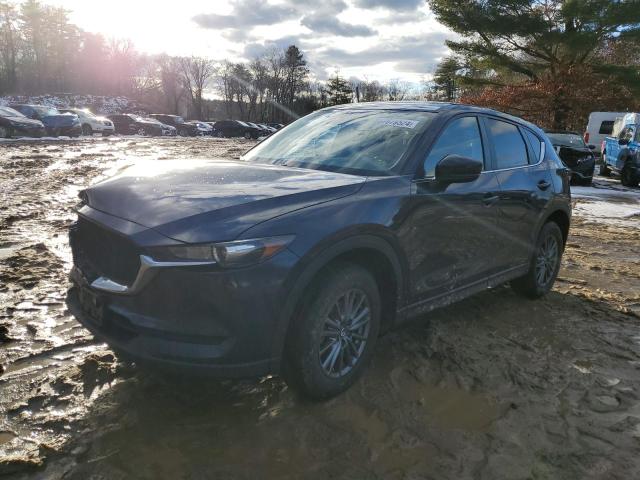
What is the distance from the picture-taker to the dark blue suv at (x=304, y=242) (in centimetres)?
235

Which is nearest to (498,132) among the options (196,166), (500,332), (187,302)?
(500,332)

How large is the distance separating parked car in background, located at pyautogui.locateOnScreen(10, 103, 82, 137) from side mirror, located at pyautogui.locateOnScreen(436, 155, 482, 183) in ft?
84.2

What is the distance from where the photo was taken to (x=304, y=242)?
252 cm

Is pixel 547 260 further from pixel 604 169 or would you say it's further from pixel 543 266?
pixel 604 169

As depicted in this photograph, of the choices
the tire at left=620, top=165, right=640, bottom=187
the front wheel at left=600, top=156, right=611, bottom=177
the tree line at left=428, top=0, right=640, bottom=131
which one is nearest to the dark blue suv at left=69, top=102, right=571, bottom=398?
the tire at left=620, top=165, right=640, bottom=187

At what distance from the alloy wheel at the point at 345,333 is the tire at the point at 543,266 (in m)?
2.37

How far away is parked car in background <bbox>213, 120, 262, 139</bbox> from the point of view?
45688 millimetres

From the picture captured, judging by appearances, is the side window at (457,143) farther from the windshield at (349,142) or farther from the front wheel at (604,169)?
the front wheel at (604,169)

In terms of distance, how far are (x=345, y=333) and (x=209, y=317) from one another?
0.86m

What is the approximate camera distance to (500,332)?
409 cm

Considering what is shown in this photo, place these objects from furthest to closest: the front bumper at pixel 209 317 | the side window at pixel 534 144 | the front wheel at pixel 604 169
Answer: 1. the front wheel at pixel 604 169
2. the side window at pixel 534 144
3. the front bumper at pixel 209 317

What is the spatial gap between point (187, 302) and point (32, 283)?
9.51ft

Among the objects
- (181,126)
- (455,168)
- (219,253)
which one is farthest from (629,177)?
(181,126)

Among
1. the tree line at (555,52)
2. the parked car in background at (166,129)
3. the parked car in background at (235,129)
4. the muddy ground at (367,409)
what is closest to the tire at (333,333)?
the muddy ground at (367,409)
